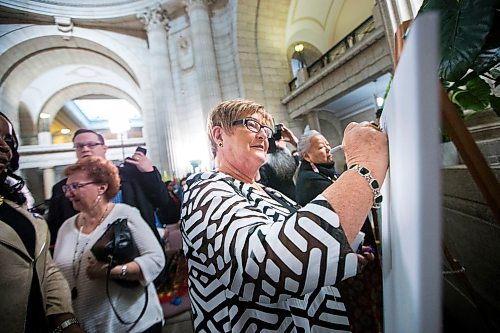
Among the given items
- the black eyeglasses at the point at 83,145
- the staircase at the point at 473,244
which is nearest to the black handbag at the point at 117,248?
the black eyeglasses at the point at 83,145

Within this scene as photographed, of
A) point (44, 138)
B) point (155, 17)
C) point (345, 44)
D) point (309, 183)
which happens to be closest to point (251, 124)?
point (309, 183)

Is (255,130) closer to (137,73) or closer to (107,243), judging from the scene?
(107,243)

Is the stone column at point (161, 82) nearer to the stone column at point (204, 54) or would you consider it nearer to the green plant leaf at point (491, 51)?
the stone column at point (204, 54)

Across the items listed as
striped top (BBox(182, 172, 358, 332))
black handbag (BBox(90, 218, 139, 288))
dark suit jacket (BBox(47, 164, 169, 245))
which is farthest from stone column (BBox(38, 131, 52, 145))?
striped top (BBox(182, 172, 358, 332))

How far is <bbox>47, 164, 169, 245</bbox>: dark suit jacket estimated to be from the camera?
5.04 ft

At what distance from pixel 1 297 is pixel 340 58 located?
6.20 metres

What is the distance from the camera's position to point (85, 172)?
4.50 ft

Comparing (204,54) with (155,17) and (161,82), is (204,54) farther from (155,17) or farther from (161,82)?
(155,17)

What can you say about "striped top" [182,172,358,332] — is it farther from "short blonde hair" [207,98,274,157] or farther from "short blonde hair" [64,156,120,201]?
"short blonde hair" [64,156,120,201]

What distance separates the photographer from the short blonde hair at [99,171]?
1.38m

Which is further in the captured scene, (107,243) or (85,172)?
(85,172)

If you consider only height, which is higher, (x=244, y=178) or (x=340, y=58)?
(x=340, y=58)

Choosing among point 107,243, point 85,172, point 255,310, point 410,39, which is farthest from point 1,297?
point 410,39

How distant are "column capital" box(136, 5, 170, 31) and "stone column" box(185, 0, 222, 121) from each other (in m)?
1.25
